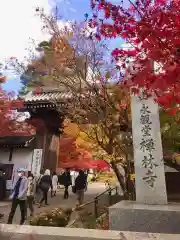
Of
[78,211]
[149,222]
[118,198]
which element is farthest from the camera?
[118,198]

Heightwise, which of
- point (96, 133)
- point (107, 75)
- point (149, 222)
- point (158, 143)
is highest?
Result: point (107, 75)

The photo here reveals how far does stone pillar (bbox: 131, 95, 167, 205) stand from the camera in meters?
4.75

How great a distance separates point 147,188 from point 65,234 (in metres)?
2.44

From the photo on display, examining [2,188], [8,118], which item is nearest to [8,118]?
[8,118]

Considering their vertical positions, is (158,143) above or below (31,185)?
above

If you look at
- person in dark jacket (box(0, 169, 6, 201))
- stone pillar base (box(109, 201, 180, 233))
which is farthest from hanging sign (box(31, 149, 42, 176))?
stone pillar base (box(109, 201, 180, 233))

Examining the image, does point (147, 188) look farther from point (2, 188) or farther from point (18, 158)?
point (18, 158)

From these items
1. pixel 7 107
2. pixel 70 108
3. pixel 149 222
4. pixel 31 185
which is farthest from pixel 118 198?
pixel 7 107

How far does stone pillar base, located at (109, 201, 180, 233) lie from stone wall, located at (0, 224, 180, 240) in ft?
4.21

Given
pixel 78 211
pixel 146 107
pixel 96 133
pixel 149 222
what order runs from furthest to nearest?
pixel 78 211
pixel 96 133
pixel 146 107
pixel 149 222

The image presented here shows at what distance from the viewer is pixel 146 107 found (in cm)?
550

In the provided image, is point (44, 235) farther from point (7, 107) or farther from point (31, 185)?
point (7, 107)

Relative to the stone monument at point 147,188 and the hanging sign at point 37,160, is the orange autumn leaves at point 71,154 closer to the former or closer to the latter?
the hanging sign at point 37,160

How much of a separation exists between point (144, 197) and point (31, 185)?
511 centimetres
